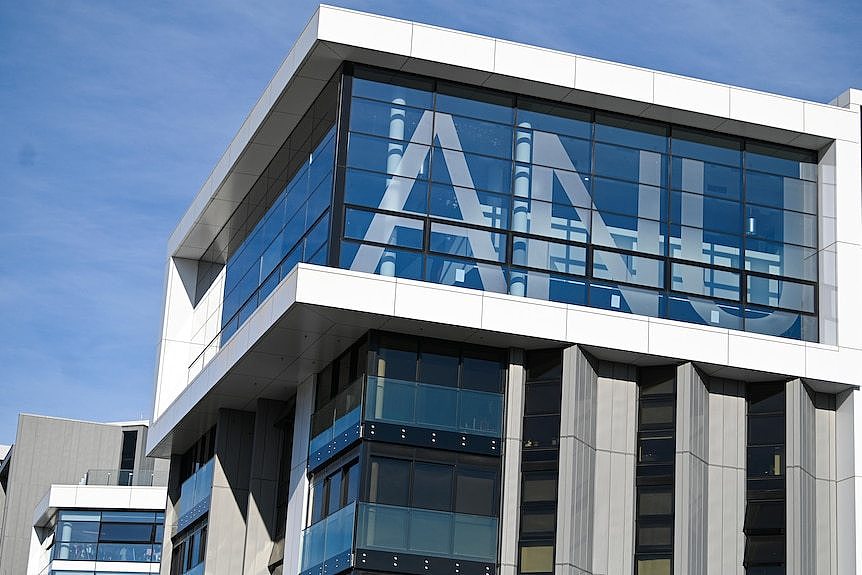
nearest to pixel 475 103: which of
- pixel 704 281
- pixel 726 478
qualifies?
pixel 704 281

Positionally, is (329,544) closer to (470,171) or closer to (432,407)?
(432,407)

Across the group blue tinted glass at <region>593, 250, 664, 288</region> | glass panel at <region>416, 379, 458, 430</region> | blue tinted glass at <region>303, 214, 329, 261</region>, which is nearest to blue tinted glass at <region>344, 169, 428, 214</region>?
blue tinted glass at <region>303, 214, 329, 261</region>

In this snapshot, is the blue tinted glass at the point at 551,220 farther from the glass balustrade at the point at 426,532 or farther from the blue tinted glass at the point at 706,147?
the glass balustrade at the point at 426,532

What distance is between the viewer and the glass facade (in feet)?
244

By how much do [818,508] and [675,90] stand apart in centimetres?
1001

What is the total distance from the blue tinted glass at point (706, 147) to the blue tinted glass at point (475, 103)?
412 centimetres

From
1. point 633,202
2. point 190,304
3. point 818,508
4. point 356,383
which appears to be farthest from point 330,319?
point 190,304

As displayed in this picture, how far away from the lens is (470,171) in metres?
37.5

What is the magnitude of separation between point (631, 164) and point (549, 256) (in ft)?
10.5

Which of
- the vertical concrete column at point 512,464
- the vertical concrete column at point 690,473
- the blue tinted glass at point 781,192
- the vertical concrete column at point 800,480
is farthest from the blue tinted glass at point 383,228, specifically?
the vertical concrete column at point 800,480

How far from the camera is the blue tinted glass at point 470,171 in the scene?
37.4m

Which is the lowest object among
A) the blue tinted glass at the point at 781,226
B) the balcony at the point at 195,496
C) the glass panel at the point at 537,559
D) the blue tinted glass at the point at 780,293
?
the glass panel at the point at 537,559

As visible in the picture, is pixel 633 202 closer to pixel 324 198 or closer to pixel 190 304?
pixel 324 198

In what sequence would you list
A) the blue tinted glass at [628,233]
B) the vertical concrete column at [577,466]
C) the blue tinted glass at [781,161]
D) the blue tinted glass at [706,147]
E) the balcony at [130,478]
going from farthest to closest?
1. the balcony at [130,478]
2. the blue tinted glass at [781,161]
3. the blue tinted glass at [706,147]
4. the blue tinted glass at [628,233]
5. the vertical concrete column at [577,466]
